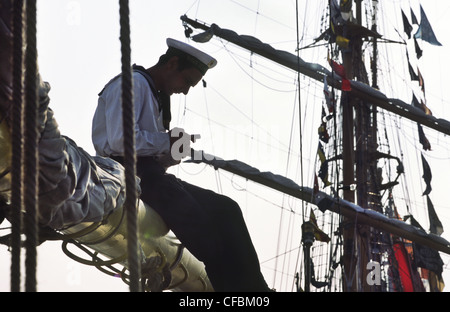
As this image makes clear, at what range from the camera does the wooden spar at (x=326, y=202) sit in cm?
2016

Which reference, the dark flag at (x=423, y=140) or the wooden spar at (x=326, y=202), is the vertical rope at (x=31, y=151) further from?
the dark flag at (x=423, y=140)

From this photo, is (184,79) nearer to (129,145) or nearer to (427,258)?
(129,145)

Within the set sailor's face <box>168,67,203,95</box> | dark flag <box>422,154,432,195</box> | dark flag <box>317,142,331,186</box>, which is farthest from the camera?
dark flag <box>422,154,432,195</box>

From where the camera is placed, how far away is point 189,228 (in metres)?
2.63

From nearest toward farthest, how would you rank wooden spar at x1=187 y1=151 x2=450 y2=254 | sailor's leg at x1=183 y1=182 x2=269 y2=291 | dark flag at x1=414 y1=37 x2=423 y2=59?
sailor's leg at x1=183 y1=182 x2=269 y2=291, wooden spar at x1=187 y1=151 x2=450 y2=254, dark flag at x1=414 y1=37 x2=423 y2=59

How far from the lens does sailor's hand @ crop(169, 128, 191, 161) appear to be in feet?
8.87

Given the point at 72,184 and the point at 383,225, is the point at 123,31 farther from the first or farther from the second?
the point at 383,225

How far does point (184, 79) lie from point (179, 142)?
1.17 feet

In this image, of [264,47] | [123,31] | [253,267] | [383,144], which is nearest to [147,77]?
[253,267]

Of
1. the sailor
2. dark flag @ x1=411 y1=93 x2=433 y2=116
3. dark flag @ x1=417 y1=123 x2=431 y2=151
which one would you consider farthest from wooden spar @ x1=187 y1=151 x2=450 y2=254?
the sailor

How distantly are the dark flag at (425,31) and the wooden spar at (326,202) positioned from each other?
514cm

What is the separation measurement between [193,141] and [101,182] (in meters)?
0.80

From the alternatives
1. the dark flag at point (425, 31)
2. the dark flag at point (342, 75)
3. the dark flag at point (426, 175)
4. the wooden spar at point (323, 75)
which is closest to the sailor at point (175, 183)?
the wooden spar at point (323, 75)

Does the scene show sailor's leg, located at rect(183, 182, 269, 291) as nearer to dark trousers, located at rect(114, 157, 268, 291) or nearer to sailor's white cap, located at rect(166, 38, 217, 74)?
dark trousers, located at rect(114, 157, 268, 291)
